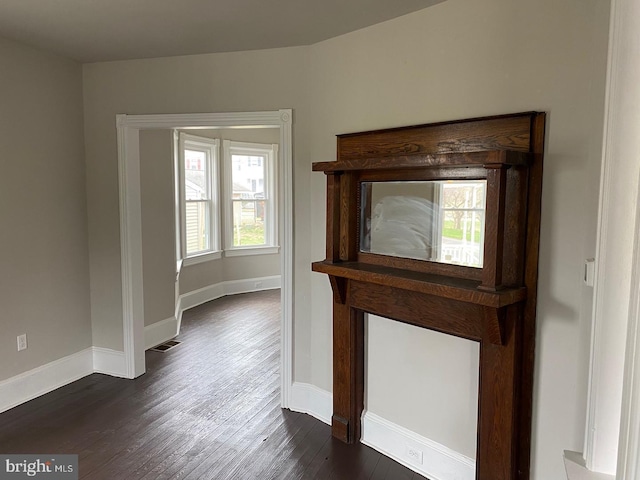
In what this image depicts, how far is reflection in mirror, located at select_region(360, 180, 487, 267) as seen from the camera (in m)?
2.22

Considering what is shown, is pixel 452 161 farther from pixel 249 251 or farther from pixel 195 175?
pixel 249 251

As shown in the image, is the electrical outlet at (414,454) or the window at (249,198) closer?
the electrical outlet at (414,454)

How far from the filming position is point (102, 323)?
3873 mm

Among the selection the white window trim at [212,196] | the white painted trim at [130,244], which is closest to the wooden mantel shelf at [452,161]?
the white painted trim at [130,244]

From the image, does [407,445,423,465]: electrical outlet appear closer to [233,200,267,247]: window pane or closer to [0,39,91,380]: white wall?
[0,39,91,380]: white wall

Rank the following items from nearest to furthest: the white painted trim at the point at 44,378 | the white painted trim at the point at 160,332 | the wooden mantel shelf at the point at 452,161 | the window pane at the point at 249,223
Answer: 1. the wooden mantel shelf at the point at 452,161
2. the white painted trim at the point at 44,378
3. the white painted trim at the point at 160,332
4. the window pane at the point at 249,223

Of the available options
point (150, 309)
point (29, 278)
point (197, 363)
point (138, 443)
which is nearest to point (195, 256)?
point (150, 309)

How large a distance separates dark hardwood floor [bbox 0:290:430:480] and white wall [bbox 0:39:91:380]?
1.55 feet

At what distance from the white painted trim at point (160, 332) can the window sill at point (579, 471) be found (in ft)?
13.1

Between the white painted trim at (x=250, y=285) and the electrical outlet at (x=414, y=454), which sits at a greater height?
the white painted trim at (x=250, y=285)

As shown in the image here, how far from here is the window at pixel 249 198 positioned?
270 inches

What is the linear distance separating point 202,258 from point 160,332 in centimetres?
188

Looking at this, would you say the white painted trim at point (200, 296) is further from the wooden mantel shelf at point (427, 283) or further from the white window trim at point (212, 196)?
the wooden mantel shelf at point (427, 283)

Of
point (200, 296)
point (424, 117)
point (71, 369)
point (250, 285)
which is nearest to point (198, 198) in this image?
point (200, 296)
